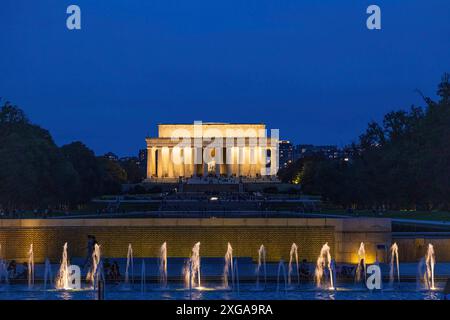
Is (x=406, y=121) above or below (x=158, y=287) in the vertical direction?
above

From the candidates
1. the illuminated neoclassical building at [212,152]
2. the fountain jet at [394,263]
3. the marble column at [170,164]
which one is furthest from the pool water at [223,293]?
the marble column at [170,164]

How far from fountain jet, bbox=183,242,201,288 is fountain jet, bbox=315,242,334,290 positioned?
326cm

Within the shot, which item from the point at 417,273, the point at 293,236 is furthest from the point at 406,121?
the point at 417,273

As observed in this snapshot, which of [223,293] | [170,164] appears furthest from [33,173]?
[170,164]

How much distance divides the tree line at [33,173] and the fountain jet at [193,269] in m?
26.0

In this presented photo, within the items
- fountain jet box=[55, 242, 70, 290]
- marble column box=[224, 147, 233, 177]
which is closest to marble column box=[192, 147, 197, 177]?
marble column box=[224, 147, 233, 177]

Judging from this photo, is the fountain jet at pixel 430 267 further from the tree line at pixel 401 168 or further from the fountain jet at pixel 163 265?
the tree line at pixel 401 168

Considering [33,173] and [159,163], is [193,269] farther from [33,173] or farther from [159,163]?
[159,163]

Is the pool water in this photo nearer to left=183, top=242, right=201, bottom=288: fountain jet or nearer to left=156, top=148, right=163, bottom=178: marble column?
left=183, top=242, right=201, bottom=288: fountain jet

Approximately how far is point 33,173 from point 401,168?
2272 centimetres

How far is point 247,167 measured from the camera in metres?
137

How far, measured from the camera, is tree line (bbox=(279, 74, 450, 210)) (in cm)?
4962

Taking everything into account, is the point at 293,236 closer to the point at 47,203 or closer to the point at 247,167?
the point at 47,203
